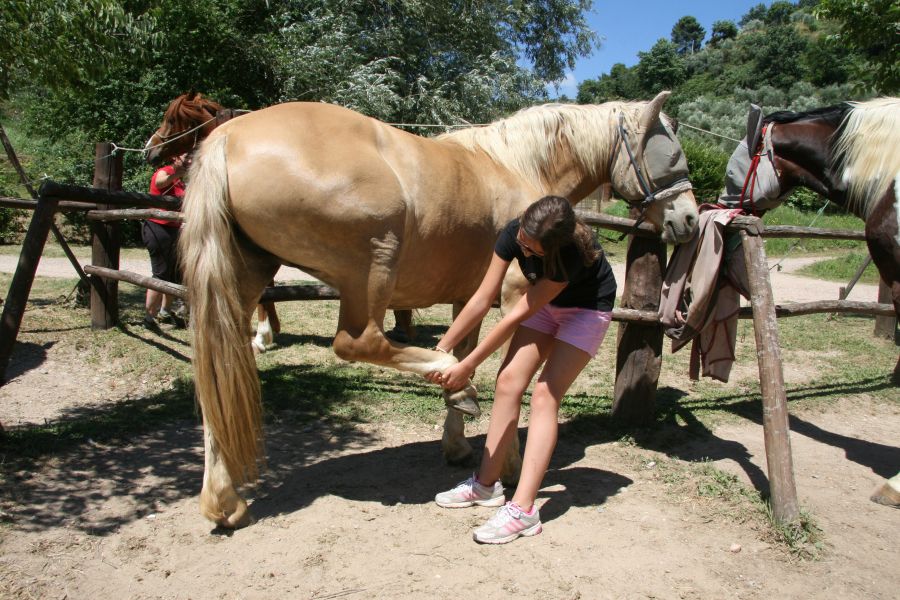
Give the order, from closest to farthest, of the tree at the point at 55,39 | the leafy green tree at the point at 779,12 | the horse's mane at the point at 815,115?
the horse's mane at the point at 815,115 → the tree at the point at 55,39 → the leafy green tree at the point at 779,12

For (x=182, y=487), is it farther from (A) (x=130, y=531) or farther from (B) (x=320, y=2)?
(B) (x=320, y=2)

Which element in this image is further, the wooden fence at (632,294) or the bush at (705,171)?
the bush at (705,171)

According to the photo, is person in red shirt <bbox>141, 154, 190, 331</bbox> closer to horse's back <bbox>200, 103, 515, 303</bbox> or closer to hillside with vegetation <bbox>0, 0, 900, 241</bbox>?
hillside with vegetation <bbox>0, 0, 900, 241</bbox>

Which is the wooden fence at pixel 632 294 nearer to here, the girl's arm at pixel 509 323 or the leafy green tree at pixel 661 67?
the girl's arm at pixel 509 323

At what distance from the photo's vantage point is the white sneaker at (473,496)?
319 cm

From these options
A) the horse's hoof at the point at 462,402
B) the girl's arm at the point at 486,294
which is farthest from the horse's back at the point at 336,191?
the horse's hoof at the point at 462,402

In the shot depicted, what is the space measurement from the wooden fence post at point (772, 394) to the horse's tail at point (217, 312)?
2524 mm

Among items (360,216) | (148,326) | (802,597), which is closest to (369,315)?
(360,216)

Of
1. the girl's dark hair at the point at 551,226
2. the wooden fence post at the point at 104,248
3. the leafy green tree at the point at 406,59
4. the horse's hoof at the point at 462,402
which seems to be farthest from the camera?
the leafy green tree at the point at 406,59

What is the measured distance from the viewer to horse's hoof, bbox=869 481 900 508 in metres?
3.38

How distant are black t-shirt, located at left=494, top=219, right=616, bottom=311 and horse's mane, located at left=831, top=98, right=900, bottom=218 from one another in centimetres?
175

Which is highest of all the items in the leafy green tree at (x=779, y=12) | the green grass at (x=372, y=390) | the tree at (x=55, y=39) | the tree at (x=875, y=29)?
the leafy green tree at (x=779, y=12)

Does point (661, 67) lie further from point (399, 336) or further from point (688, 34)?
point (399, 336)

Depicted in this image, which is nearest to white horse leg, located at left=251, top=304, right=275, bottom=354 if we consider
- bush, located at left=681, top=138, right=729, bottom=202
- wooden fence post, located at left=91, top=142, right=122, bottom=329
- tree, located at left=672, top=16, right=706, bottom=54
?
wooden fence post, located at left=91, top=142, right=122, bottom=329
